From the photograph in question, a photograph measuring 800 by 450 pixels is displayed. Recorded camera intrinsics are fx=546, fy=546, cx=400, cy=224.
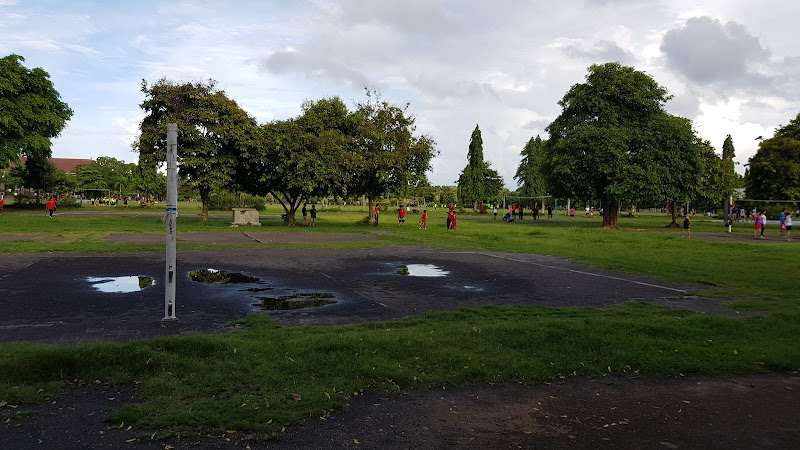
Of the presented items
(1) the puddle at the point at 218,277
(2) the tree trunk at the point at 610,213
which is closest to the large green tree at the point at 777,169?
(2) the tree trunk at the point at 610,213

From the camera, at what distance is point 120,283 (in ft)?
37.4

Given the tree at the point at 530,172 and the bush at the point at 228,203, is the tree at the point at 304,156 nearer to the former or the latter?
the bush at the point at 228,203

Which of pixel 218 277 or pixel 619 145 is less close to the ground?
pixel 619 145

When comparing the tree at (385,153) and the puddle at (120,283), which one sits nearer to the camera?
the puddle at (120,283)

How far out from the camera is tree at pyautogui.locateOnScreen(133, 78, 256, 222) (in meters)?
30.0

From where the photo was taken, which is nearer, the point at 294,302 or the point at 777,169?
the point at 294,302

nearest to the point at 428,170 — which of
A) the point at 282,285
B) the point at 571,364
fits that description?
the point at 282,285

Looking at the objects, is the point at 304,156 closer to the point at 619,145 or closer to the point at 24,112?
the point at 619,145

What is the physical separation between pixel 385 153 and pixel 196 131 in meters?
11.1

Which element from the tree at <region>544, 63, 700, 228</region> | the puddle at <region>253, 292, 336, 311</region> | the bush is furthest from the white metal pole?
the bush

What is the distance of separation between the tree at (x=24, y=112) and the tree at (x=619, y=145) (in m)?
37.7

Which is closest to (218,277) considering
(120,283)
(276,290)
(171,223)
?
(120,283)

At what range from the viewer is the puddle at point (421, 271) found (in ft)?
45.6

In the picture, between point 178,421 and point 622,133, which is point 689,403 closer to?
point 178,421
